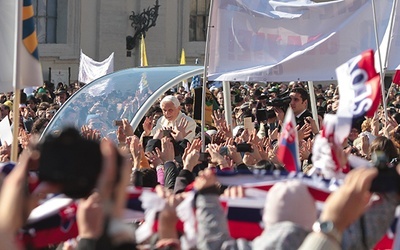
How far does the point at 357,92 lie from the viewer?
5031 millimetres

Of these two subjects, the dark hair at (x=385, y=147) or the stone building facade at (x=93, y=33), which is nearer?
the dark hair at (x=385, y=147)

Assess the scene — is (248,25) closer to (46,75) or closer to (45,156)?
(45,156)

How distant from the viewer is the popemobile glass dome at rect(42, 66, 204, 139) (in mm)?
11477

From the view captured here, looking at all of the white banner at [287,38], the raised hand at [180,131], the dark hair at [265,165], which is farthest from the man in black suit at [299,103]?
the dark hair at [265,165]

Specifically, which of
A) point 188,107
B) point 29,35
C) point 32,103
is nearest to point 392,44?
point 29,35

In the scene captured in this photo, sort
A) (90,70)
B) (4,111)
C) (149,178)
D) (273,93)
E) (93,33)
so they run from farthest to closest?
(93,33)
(90,70)
(273,93)
(4,111)
(149,178)

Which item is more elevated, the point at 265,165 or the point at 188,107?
the point at 265,165

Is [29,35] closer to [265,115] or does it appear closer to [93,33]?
[265,115]

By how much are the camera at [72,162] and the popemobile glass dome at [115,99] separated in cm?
782

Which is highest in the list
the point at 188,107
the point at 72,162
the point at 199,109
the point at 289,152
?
the point at 72,162

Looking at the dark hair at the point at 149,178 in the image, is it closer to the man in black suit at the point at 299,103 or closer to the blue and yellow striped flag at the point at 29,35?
the blue and yellow striped flag at the point at 29,35

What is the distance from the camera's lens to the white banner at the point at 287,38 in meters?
10.2

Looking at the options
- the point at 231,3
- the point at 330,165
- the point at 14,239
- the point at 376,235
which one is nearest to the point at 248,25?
the point at 231,3

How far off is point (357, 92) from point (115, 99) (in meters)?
6.87
